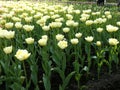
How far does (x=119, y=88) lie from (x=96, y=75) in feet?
1.27

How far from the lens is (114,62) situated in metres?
4.63

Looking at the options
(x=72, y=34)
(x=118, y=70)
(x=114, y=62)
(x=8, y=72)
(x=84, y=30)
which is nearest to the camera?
(x=8, y=72)

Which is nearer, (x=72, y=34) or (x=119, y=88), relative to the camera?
(x=119, y=88)

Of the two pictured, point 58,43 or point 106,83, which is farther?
point 106,83

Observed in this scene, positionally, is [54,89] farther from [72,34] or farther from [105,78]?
[72,34]

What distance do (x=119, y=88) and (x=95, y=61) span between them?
613mm

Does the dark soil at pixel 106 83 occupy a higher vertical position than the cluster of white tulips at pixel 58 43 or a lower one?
lower

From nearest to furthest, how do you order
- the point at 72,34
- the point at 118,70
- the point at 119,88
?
the point at 119,88
the point at 118,70
the point at 72,34

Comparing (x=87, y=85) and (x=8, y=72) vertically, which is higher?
(x=8, y=72)

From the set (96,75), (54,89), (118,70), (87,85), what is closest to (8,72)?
(54,89)

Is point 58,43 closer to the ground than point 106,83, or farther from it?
farther from it

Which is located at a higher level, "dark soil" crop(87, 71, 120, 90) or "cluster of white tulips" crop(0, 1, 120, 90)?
"cluster of white tulips" crop(0, 1, 120, 90)

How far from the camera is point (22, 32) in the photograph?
5.81 metres

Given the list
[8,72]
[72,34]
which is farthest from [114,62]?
[8,72]
